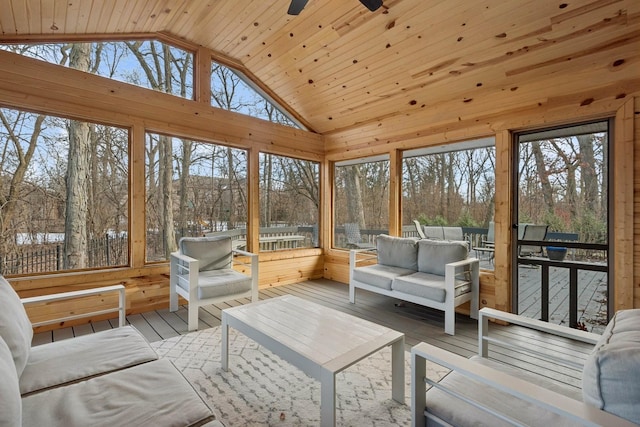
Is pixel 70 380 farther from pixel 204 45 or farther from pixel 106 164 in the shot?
pixel 204 45

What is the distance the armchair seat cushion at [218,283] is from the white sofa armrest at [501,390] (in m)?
2.37

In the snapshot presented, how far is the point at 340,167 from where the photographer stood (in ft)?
17.6

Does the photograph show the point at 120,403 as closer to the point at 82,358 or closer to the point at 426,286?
the point at 82,358

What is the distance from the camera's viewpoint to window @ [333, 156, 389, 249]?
479 centimetres

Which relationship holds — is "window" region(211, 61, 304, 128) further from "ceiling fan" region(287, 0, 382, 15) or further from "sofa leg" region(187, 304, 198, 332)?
"sofa leg" region(187, 304, 198, 332)

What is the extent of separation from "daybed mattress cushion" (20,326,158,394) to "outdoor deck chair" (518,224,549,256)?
11.6 ft


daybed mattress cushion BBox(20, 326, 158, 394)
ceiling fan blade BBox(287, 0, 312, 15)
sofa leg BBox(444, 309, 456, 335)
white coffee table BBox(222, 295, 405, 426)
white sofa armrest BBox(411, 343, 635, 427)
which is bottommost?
sofa leg BBox(444, 309, 456, 335)

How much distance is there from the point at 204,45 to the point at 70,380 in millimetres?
4012

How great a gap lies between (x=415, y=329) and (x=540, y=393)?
2.13 metres

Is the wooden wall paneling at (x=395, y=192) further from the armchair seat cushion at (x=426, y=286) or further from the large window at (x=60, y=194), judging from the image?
the large window at (x=60, y=194)

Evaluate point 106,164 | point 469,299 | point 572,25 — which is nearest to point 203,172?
point 106,164

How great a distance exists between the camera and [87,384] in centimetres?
132

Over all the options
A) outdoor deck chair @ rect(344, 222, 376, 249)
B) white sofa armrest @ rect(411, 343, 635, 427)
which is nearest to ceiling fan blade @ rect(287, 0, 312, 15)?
white sofa armrest @ rect(411, 343, 635, 427)

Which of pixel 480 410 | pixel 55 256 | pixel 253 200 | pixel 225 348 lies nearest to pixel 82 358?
pixel 225 348
